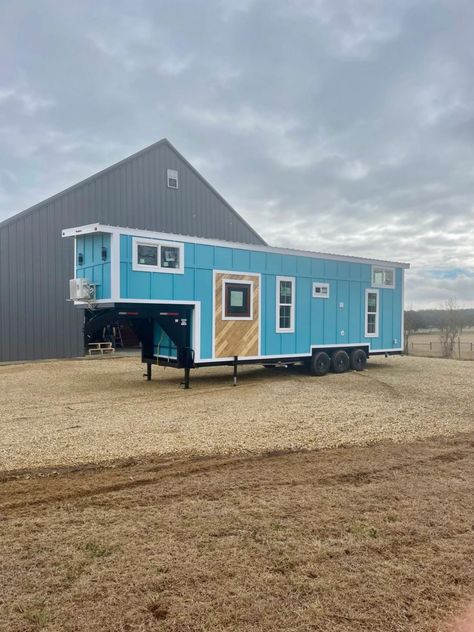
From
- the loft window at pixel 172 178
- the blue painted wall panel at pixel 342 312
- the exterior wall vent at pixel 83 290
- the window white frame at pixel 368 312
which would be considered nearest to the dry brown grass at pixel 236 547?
the exterior wall vent at pixel 83 290

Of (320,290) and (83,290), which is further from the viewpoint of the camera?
(320,290)

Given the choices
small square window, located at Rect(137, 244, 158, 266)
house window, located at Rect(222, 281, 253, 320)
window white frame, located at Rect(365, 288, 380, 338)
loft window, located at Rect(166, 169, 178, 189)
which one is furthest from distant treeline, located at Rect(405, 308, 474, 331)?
small square window, located at Rect(137, 244, 158, 266)

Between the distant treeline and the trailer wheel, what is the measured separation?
12991 mm

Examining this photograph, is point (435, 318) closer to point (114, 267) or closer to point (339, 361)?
point (339, 361)

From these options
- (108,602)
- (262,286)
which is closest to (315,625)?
(108,602)

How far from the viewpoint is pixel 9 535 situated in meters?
4.06

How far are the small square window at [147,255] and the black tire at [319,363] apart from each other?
5.88 metres

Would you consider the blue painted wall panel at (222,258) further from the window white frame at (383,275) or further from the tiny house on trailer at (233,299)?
the window white frame at (383,275)

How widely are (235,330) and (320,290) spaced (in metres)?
3.47

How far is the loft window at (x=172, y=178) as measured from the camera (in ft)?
76.3

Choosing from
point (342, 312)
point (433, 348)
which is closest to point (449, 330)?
point (433, 348)

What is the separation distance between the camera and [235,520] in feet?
14.2

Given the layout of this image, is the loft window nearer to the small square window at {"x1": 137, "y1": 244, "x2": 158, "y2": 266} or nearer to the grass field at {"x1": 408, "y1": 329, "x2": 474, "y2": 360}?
the small square window at {"x1": 137, "y1": 244, "x2": 158, "y2": 266}

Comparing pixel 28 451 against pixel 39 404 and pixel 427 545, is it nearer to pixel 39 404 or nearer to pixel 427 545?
pixel 39 404
